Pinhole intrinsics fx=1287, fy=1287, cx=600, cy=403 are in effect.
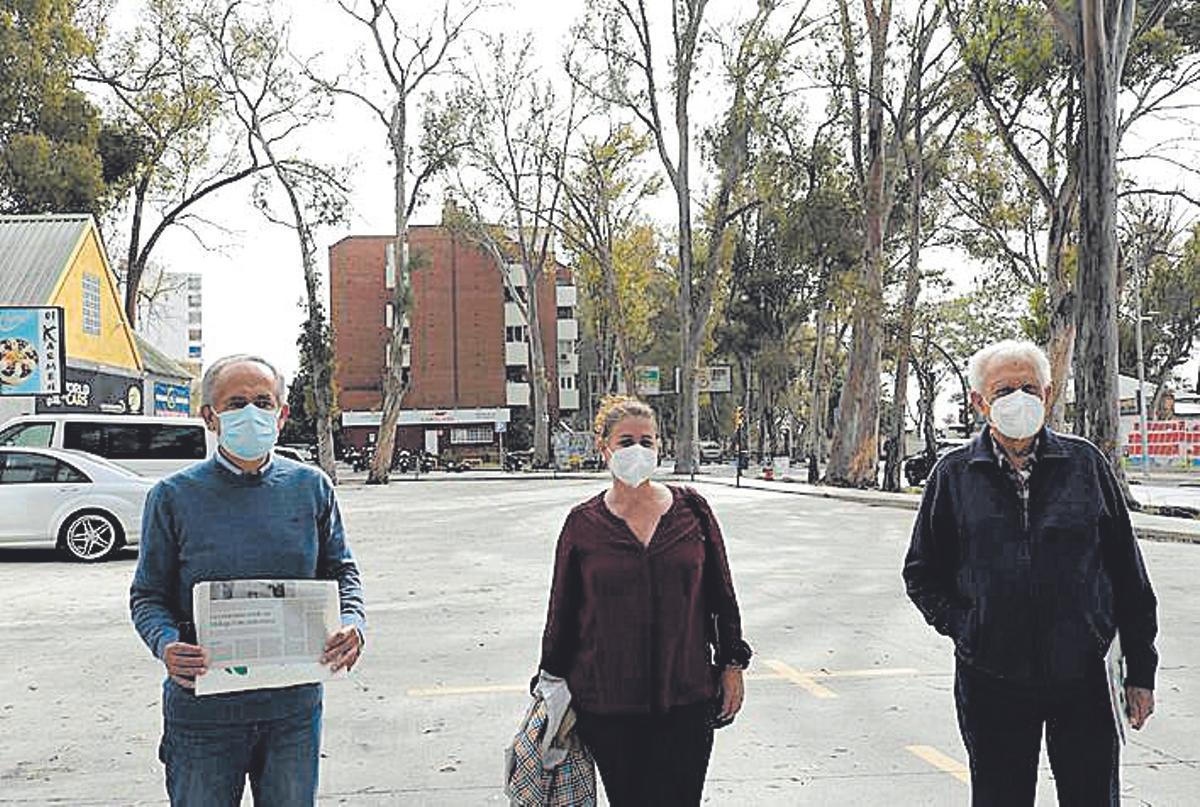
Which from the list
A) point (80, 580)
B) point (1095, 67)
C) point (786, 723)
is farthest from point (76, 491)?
point (1095, 67)

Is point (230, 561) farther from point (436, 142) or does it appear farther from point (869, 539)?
point (436, 142)

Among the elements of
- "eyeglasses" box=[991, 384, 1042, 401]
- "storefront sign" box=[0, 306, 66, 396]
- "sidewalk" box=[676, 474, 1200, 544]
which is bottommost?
"sidewalk" box=[676, 474, 1200, 544]

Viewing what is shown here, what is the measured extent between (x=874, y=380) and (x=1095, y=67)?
16.0m

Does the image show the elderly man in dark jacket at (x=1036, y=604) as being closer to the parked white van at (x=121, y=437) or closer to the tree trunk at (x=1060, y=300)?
the parked white van at (x=121, y=437)

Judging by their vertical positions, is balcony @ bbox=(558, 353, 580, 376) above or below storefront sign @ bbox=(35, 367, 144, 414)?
above

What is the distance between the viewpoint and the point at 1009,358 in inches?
159

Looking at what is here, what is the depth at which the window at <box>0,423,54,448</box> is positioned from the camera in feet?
67.2

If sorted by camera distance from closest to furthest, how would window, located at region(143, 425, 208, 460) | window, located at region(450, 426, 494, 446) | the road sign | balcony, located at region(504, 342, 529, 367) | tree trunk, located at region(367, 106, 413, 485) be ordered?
window, located at region(143, 425, 208, 460), tree trunk, located at region(367, 106, 413, 485), the road sign, window, located at region(450, 426, 494, 446), balcony, located at region(504, 342, 529, 367)

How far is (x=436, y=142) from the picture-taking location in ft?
158

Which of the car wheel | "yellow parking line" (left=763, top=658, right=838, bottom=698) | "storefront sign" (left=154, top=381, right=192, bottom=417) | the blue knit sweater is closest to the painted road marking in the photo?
"yellow parking line" (left=763, top=658, right=838, bottom=698)

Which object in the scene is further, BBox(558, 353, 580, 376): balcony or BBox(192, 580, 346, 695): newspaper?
BBox(558, 353, 580, 376): balcony

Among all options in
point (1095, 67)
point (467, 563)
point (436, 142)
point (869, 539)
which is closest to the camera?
point (467, 563)

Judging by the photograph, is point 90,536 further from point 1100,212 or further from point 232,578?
point 1100,212

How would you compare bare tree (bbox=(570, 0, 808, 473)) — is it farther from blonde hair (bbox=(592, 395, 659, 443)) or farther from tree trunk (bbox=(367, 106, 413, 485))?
blonde hair (bbox=(592, 395, 659, 443))
